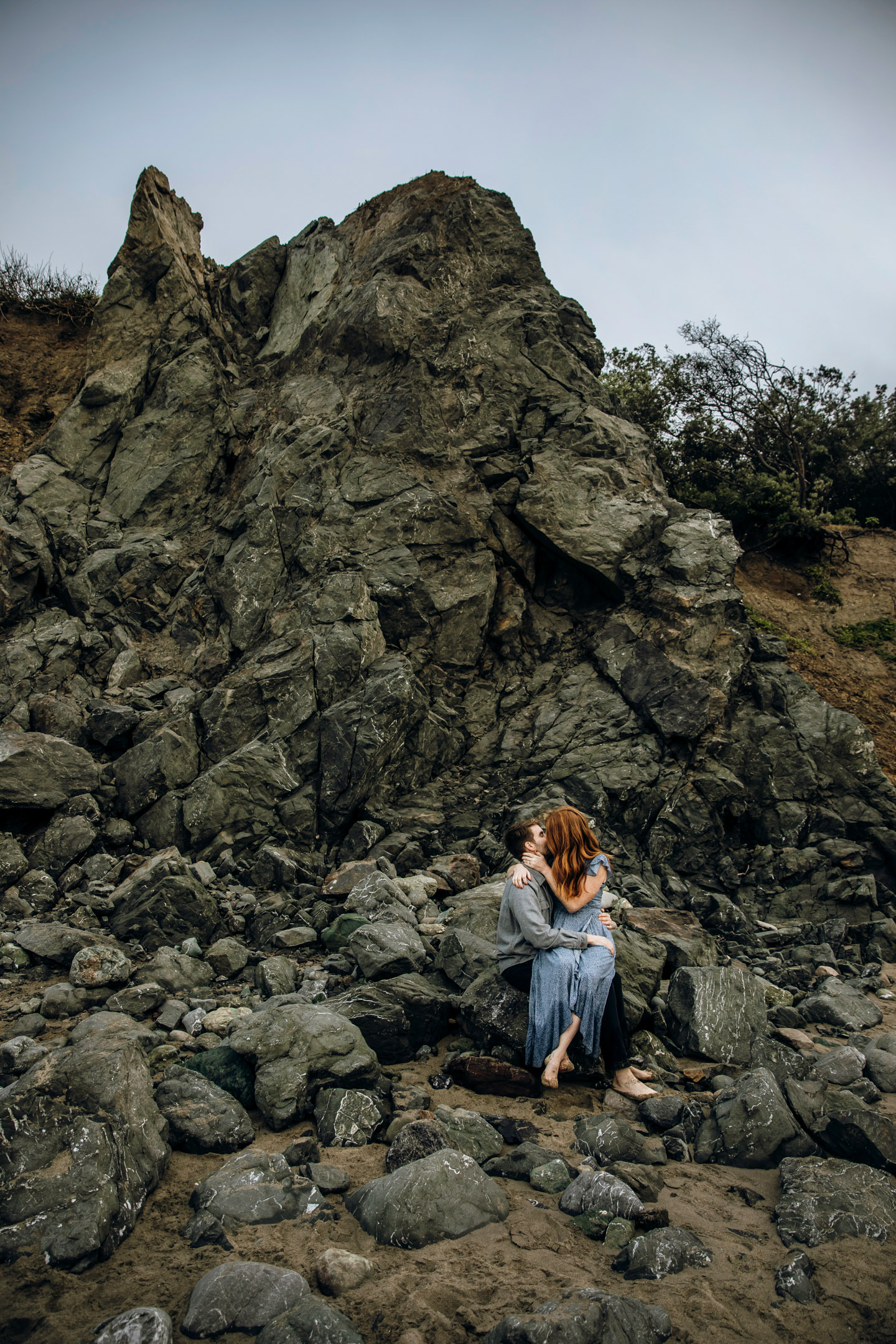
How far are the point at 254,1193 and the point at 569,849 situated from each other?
2.79m

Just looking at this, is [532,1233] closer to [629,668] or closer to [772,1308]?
[772,1308]

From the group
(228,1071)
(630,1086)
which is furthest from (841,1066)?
(228,1071)

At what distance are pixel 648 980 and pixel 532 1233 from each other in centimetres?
297

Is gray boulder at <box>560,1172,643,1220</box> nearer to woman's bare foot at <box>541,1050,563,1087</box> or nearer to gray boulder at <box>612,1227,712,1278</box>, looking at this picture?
gray boulder at <box>612,1227,712,1278</box>

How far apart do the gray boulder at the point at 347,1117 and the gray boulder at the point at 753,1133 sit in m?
1.96

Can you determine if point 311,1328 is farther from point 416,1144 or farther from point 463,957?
point 463,957

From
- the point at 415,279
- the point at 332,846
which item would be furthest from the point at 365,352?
the point at 332,846

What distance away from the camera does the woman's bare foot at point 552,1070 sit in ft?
15.3

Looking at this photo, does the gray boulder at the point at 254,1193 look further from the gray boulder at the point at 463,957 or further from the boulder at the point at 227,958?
the boulder at the point at 227,958

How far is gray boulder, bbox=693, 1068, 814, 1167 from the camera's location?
4.02 meters

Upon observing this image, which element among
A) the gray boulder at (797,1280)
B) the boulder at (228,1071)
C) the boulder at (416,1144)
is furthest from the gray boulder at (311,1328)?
the boulder at (228,1071)

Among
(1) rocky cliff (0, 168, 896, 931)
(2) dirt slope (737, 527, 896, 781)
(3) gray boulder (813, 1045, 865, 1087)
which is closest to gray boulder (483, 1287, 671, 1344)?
(3) gray boulder (813, 1045, 865, 1087)

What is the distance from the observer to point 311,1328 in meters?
2.59

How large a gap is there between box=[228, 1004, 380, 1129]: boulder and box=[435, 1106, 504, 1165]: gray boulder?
0.61 metres
